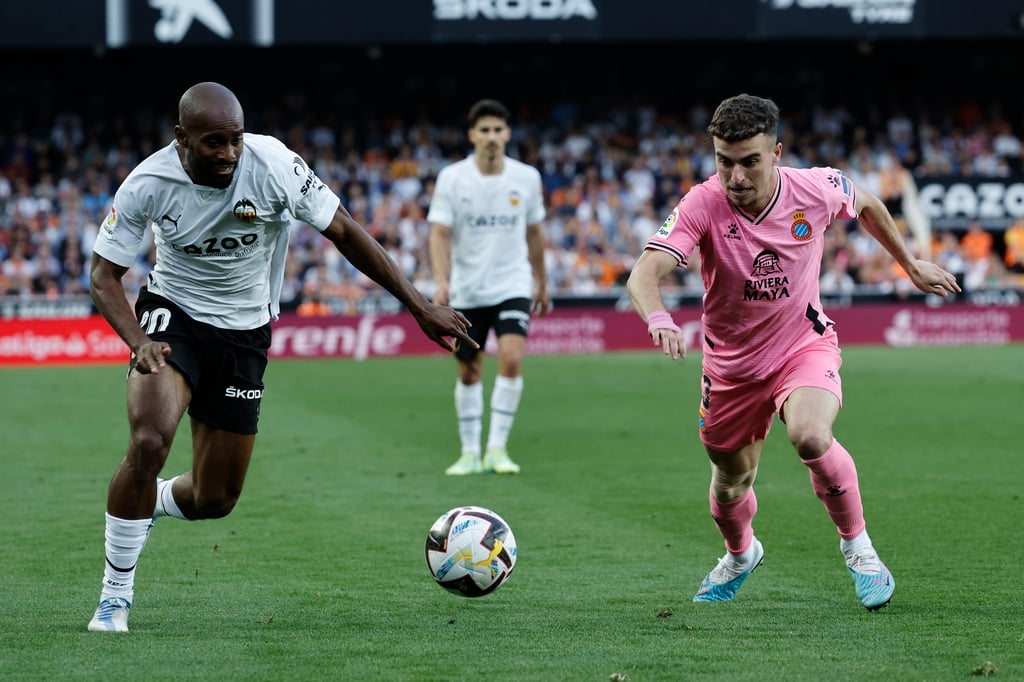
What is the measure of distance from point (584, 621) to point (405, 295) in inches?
59.2

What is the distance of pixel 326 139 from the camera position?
100 feet

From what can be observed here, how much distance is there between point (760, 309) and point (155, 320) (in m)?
2.57

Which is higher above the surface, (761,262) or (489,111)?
(489,111)

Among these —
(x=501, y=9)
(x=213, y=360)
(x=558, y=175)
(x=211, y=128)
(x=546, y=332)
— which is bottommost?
(x=546, y=332)

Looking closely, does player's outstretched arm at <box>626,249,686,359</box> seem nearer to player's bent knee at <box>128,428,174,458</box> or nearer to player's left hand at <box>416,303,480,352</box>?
player's left hand at <box>416,303,480,352</box>

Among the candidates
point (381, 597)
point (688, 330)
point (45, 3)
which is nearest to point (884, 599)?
point (381, 597)

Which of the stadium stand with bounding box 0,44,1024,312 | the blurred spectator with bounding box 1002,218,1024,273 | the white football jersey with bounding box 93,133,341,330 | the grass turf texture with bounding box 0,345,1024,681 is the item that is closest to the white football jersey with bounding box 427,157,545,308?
the grass turf texture with bounding box 0,345,1024,681

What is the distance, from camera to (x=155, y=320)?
5.89 meters

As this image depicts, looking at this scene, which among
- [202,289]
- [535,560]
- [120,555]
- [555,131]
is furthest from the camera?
[555,131]

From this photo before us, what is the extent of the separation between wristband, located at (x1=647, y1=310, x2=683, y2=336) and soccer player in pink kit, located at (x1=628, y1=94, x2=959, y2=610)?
21mm

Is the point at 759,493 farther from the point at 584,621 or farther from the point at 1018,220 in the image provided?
the point at 1018,220

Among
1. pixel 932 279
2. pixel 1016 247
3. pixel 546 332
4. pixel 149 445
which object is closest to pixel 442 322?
pixel 149 445

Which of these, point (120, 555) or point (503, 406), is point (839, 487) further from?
point (503, 406)

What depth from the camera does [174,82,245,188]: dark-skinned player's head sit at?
17.4 ft
